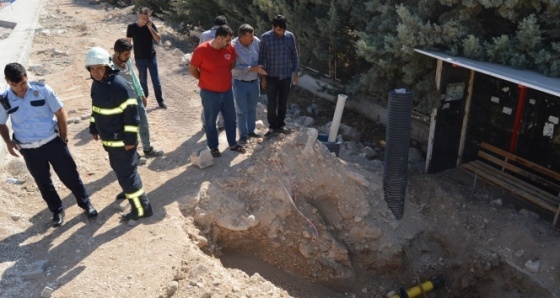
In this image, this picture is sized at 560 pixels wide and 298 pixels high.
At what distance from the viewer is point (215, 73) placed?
639 cm

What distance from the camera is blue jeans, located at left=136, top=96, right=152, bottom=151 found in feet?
22.0

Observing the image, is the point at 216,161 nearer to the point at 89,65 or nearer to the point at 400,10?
the point at 89,65

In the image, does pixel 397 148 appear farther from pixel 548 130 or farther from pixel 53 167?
pixel 53 167

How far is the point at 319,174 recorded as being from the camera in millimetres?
6844

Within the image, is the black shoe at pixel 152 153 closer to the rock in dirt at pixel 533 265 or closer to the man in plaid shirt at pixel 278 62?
the man in plaid shirt at pixel 278 62

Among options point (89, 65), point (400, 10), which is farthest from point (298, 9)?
point (89, 65)

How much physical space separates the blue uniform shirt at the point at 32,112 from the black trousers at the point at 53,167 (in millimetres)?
164

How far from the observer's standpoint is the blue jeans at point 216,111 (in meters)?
6.59

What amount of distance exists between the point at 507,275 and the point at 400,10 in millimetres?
3892

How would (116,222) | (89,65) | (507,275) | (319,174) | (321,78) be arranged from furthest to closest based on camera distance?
(321,78)
(319,174)
(507,275)
(116,222)
(89,65)

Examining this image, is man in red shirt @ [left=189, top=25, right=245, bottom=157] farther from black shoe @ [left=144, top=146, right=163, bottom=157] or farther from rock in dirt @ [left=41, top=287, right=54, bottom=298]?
rock in dirt @ [left=41, top=287, right=54, bottom=298]

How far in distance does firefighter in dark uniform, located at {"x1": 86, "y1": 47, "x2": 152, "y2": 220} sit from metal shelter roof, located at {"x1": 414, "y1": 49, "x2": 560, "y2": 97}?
404 cm

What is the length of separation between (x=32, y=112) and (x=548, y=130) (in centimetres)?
664

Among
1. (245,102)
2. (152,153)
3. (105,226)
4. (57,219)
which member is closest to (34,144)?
(57,219)
